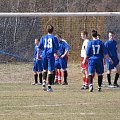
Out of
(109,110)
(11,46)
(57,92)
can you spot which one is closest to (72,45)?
(11,46)

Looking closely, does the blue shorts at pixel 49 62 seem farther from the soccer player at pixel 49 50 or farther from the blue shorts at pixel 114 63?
the blue shorts at pixel 114 63

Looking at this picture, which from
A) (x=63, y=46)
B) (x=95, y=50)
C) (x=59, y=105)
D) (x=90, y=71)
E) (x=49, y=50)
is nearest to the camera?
(x=59, y=105)

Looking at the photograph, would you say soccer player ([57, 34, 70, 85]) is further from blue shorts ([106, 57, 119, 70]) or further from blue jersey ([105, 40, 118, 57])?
blue jersey ([105, 40, 118, 57])

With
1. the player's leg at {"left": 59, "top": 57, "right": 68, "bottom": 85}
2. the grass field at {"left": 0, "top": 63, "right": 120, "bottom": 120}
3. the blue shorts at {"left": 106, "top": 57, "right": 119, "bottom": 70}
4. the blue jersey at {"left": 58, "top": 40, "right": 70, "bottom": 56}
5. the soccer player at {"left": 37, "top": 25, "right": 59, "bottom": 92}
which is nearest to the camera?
the grass field at {"left": 0, "top": 63, "right": 120, "bottom": 120}

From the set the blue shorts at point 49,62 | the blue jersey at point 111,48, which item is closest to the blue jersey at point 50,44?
the blue shorts at point 49,62

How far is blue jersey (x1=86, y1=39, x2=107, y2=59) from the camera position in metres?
18.5

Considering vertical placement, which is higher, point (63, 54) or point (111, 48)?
point (111, 48)

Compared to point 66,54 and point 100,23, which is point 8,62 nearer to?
point 66,54

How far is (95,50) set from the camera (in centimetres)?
1848

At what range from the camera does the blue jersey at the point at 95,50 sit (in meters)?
18.5

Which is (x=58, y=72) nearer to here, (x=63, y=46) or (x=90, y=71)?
(x=63, y=46)

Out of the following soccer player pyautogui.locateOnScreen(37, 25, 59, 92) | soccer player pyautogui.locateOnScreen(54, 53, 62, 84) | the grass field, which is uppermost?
soccer player pyautogui.locateOnScreen(37, 25, 59, 92)

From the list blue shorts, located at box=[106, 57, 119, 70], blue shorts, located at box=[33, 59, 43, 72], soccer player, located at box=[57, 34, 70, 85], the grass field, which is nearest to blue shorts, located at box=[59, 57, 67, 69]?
soccer player, located at box=[57, 34, 70, 85]

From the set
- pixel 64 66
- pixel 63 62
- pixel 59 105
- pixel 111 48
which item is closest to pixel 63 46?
pixel 63 62
